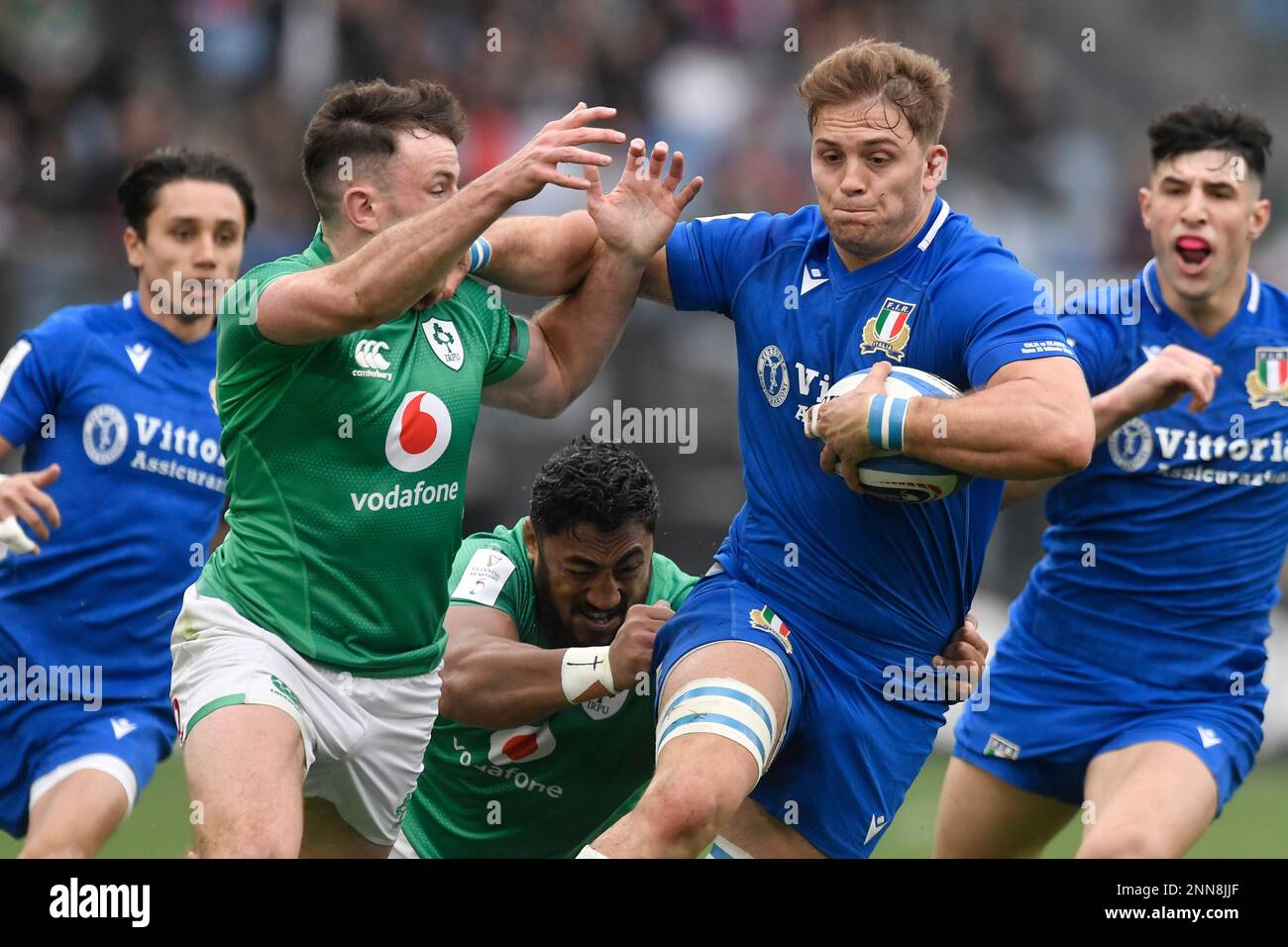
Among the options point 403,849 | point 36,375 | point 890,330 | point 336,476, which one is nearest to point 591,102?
point 36,375

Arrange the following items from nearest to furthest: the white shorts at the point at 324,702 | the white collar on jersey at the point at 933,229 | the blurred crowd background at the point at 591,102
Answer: the white shorts at the point at 324,702, the white collar on jersey at the point at 933,229, the blurred crowd background at the point at 591,102

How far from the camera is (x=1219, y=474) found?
6.08m

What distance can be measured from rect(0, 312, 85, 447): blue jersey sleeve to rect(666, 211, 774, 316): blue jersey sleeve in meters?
2.39

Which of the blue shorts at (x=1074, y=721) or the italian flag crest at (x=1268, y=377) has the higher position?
the italian flag crest at (x=1268, y=377)

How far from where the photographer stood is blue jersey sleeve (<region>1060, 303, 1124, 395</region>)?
6164 mm

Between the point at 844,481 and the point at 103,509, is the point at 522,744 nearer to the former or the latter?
the point at 844,481

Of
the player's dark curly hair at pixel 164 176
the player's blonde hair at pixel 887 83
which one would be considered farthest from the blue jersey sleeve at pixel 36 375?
the player's blonde hair at pixel 887 83

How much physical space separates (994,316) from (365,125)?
1915mm

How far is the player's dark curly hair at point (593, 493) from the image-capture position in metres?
5.67

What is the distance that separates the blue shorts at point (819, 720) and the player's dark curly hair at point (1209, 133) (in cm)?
243

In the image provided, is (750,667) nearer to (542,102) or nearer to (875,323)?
(875,323)

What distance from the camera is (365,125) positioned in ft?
17.0

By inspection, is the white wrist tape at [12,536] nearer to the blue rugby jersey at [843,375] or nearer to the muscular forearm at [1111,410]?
the blue rugby jersey at [843,375]

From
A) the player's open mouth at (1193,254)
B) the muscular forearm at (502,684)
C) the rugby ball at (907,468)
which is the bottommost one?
the muscular forearm at (502,684)
